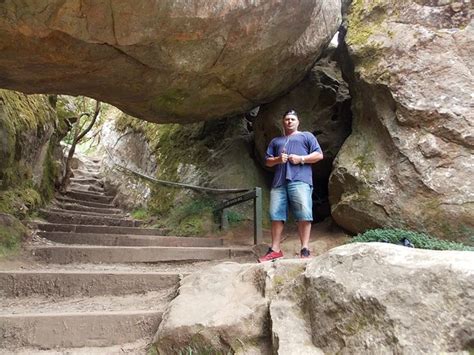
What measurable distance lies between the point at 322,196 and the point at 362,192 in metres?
1.98

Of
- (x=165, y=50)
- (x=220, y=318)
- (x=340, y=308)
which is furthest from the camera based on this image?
(x=165, y=50)

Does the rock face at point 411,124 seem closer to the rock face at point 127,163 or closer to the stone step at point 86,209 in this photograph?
the rock face at point 127,163

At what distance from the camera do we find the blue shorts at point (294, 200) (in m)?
4.12

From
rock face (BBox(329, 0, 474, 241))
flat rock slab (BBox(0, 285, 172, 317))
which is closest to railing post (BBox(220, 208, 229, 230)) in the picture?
rock face (BBox(329, 0, 474, 241))

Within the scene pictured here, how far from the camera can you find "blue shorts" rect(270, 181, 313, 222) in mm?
4121

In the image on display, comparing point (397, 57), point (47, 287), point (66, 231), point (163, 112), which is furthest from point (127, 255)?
point (397, 57)

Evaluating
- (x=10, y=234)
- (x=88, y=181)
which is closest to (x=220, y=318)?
(x=10, y=234)

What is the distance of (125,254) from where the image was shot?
477 cm

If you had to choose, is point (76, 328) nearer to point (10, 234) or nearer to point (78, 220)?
point (10, 234)

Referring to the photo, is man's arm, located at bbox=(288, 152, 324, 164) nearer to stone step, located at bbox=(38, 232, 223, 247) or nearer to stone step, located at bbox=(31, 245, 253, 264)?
stone step, located at bbox=(31, 245, 253, 264)

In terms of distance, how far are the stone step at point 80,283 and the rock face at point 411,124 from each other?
282 cm

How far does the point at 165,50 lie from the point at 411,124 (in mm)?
3158

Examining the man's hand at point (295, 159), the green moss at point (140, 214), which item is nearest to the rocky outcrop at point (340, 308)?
the man's hand at point (295, 159)

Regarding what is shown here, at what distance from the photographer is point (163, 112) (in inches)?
242
